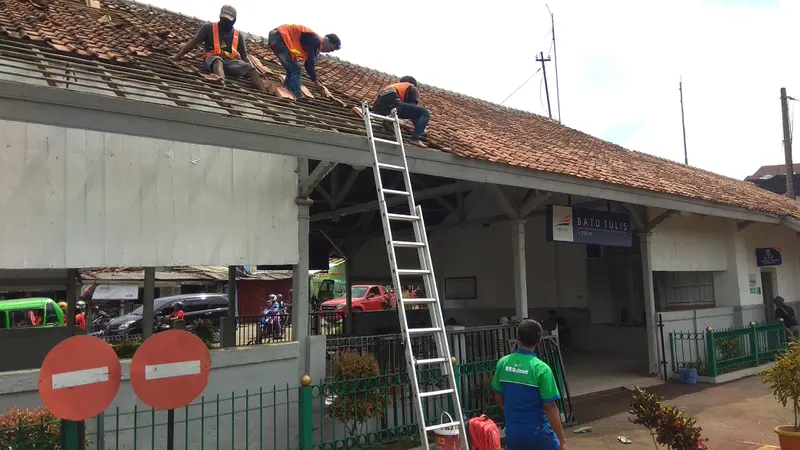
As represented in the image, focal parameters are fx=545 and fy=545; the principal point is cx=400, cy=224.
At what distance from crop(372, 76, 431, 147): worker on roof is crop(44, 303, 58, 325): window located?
43.2ft

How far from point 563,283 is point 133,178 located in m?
10.9

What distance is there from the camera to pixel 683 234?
1228 centimetres

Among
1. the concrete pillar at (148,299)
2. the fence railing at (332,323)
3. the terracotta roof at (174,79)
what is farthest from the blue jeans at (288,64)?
the fence railing at (332,323)

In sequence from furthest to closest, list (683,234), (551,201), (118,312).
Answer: (118,312), (683,234), (551,201)

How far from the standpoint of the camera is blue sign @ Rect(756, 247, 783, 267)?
13452mm

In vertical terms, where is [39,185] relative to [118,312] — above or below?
above

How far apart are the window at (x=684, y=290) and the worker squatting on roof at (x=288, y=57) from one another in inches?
397

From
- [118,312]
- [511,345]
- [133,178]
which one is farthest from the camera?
[118,312]

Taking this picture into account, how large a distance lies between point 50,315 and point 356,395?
13215mm

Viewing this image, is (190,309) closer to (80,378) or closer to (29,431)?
(29,431)

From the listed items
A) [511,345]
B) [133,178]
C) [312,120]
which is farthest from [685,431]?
[133,178]

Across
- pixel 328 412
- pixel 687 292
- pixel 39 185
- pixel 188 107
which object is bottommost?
pixel 328 412

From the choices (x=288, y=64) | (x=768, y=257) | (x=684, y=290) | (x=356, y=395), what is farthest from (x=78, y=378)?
(x=768, y=257)

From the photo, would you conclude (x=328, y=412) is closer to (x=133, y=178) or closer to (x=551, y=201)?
(x=133, y=178)
